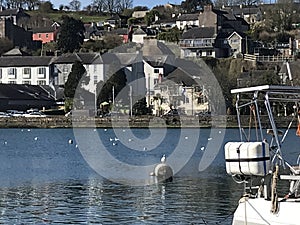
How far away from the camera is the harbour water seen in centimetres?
2466

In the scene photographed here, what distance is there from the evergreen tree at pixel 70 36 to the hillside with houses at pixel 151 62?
155 mm

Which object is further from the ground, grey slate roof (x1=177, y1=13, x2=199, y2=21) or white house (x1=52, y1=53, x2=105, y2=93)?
grey slate roof (x1=177, y1=13, x2=199, y2=21)

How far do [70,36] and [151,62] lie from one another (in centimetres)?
2351

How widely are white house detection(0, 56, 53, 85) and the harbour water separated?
197ft

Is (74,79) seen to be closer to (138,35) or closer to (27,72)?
(27,72)

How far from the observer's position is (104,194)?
29875mm

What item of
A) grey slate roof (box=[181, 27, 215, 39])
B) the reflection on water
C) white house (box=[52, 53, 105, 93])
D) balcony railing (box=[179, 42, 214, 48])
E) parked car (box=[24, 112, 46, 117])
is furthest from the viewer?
grey slate roof (box=[181, 27, 215, 39])

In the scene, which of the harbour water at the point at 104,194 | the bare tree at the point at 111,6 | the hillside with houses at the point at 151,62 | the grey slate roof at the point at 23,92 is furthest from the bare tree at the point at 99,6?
the harbour water at the point at 104,194

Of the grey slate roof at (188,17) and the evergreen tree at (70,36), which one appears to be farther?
the grey slate roof at (188,17)

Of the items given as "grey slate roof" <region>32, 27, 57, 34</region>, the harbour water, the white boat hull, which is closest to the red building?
"grey slate roof" <region>32, 27, 57, 34</region>

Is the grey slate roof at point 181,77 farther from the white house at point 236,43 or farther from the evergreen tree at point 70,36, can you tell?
the evergreen tree at point 70,36

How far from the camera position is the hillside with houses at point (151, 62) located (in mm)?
92500

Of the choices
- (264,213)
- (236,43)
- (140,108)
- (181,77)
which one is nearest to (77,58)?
(181,77)

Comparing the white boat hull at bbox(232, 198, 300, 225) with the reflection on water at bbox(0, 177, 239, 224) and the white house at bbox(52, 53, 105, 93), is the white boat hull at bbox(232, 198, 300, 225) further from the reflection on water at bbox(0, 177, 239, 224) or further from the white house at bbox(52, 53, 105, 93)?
the white house at bbox(52, 53, 105, 93)
